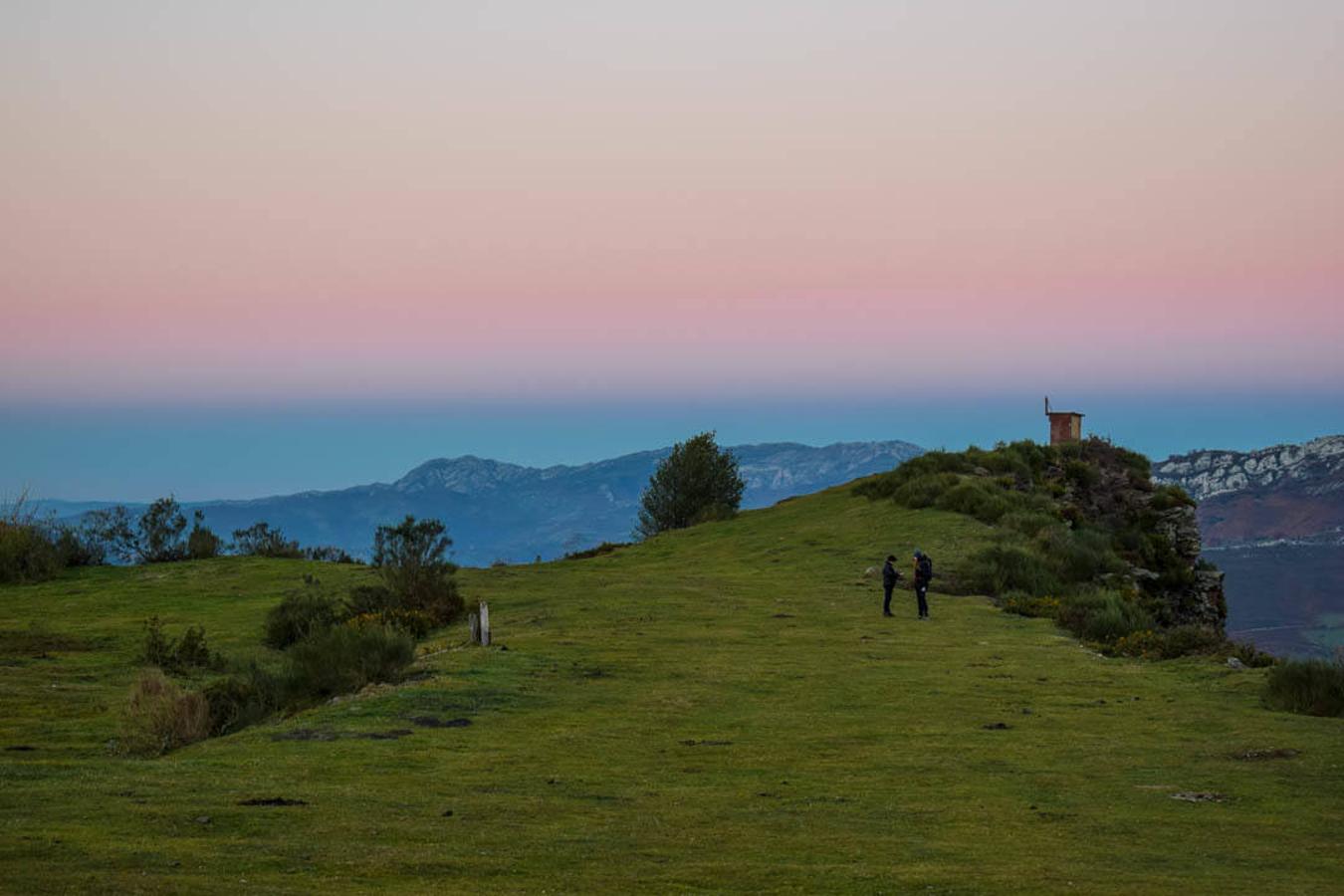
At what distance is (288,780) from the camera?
15148mm

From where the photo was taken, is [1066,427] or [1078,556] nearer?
[1078,556]

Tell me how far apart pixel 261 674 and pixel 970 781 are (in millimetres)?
13929

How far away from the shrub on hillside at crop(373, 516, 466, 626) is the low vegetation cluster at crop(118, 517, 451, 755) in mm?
33

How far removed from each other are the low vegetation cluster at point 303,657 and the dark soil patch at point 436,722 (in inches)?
134

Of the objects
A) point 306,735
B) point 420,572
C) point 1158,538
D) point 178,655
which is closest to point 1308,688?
point 306,735

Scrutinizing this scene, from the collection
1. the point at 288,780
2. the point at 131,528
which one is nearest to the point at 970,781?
the point at 288,780

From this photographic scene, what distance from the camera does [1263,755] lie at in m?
17.5

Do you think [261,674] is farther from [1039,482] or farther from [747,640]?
[1039,482]

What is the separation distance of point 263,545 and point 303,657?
3868 cm

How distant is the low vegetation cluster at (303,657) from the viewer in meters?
19.5

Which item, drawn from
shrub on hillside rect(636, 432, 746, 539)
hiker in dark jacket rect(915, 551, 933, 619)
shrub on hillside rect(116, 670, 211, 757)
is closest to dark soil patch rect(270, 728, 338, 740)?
shrub on hillside rect(116, 670, 211, 757)

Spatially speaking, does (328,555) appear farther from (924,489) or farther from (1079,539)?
(1079,539)

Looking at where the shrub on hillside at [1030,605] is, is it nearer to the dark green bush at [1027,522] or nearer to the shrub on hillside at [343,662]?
the dark green bush at [1027,522]

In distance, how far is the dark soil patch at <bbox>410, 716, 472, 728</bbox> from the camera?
19.4 meters
